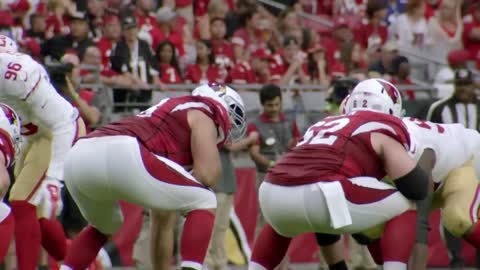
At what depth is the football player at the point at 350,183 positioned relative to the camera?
7.78 meters

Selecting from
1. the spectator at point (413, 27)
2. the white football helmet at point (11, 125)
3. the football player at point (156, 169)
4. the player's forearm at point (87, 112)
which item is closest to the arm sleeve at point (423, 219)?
the football player at point (156, 169)

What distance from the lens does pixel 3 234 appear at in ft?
26.9

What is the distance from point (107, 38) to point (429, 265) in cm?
426

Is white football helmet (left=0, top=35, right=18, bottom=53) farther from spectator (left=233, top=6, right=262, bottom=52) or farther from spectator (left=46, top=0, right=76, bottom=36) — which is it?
spectator (left=233, top=6, right=262, bottom=52)

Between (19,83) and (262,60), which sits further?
(262,60)

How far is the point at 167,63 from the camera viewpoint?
558 inches

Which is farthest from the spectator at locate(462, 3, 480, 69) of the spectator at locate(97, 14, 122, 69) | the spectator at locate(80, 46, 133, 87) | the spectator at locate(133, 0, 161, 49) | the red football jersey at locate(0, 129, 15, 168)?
the red football jersey at locate(0, 129, 15, 168)

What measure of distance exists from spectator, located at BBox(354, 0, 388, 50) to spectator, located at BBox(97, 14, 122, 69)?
3.96m

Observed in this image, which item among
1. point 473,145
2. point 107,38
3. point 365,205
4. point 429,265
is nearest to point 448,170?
point 473,145

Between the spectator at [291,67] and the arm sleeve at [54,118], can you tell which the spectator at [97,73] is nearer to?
the spectator at [291,67]

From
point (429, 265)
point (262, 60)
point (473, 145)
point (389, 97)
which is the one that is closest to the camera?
point (389, 97)

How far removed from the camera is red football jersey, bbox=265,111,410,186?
783 cm

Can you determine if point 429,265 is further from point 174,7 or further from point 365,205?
point 365,205

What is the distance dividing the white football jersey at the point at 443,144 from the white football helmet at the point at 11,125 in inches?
101
